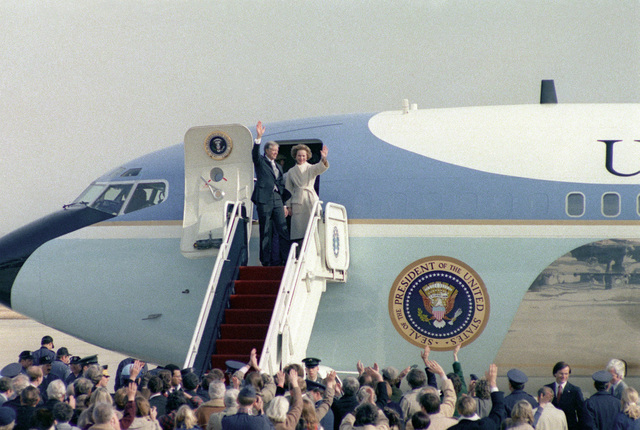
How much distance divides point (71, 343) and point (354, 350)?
2770 cm

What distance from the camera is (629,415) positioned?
350 inches

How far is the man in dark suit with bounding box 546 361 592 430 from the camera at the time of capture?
9805mm

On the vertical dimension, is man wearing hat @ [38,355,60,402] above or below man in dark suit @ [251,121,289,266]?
below

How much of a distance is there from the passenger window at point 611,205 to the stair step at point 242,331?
5904 millimetres

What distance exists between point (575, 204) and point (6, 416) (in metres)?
9.67

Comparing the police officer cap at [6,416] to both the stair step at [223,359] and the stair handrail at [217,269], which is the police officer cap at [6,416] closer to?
the stair handrail at [217,269]

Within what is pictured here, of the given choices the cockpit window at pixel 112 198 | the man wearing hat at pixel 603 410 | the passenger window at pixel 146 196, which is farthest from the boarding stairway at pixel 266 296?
the man wearing hat at pixel 603 410

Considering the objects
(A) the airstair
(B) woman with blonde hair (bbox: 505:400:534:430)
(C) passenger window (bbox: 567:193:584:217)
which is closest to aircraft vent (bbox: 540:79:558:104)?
(C) passenger window (bbox: 567:193:584:217)

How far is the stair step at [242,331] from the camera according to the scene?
1262 centimetres

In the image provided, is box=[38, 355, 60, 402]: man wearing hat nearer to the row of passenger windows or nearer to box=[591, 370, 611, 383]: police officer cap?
box=[591, 370, 611, 383]: police officer cap

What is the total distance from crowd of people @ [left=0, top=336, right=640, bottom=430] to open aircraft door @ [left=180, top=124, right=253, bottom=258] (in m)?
2.98

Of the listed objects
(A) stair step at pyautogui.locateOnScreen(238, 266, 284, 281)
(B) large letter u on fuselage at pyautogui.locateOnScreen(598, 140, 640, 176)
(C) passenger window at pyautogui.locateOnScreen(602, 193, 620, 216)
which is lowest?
(A) stair step at pyautogui.locateOnScreen(238, 266, 284, 281)

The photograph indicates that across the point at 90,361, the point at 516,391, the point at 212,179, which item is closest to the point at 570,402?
the point at 516,391

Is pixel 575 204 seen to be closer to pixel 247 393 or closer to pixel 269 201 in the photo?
pixel 269 201
